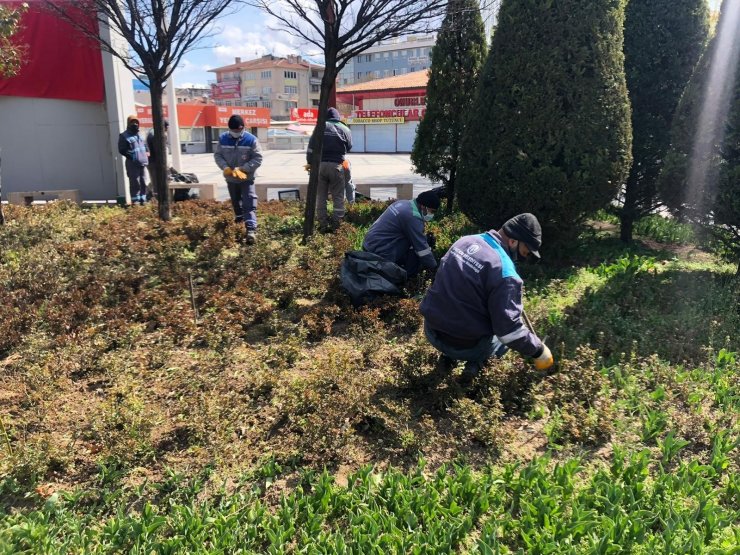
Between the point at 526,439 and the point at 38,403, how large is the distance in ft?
10.1

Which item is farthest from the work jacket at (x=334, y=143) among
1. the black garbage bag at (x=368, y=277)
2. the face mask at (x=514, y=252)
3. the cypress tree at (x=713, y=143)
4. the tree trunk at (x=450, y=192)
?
the face mask at (x=514, y=252)

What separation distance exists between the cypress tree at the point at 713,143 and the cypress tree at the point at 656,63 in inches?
43.8

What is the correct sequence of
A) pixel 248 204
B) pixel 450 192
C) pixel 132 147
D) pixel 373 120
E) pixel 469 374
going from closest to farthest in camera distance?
pixel 469 374
pixel 248 204
pixel 450 192
pixel 132 147
pixel 373 120

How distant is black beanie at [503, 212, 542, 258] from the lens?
330cm

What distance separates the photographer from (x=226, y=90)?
336ft

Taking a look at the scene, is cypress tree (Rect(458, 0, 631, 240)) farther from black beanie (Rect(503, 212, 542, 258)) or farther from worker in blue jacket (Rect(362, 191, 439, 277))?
black beanie (Rect(503, 212, 542, 258))

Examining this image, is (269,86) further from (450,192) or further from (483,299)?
(483,299)

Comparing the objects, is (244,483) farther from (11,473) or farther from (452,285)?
(452,285)

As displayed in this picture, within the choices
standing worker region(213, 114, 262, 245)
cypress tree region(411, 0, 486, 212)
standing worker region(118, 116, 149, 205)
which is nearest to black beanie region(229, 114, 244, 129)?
standing worker region(213, 114, 262, 245)

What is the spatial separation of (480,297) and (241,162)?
506 cm

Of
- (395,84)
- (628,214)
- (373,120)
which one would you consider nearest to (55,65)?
(628,214)

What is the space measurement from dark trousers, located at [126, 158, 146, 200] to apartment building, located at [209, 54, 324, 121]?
84990 millimetres

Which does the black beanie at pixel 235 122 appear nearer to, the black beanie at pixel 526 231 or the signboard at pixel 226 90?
the black beanie at pixel 526 231

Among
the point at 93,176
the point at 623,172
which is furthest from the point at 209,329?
the point at 93,176
